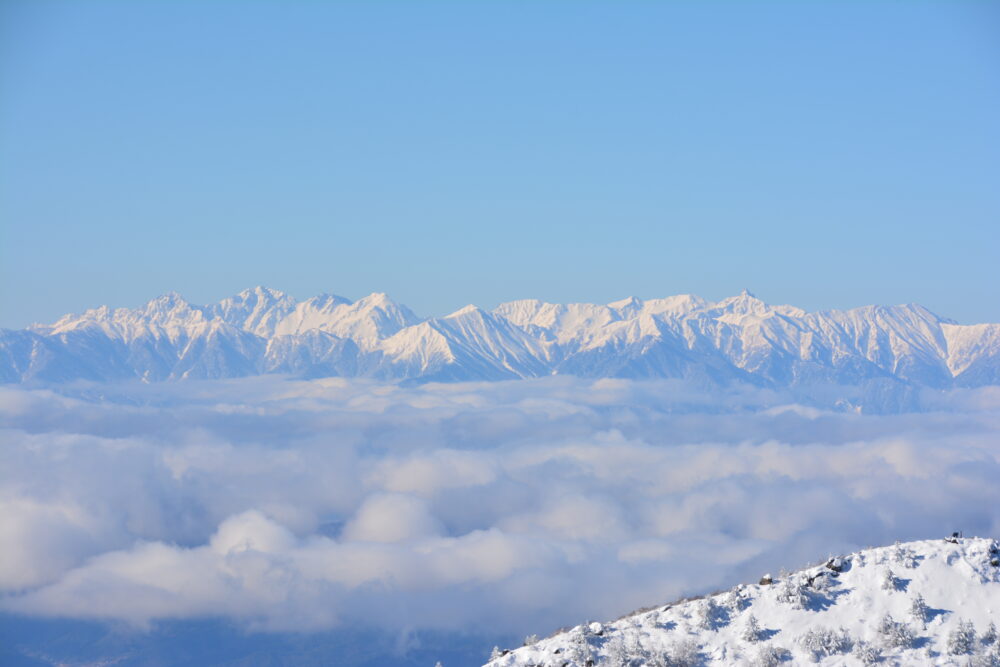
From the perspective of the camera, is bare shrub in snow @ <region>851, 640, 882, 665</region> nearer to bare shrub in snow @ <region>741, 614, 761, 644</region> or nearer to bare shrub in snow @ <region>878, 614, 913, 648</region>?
bare shrub in snow @ <region>878, 614, 913, 648</region>

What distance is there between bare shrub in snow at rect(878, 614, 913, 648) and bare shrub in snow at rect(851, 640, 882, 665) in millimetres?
688

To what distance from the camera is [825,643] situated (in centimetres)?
4234

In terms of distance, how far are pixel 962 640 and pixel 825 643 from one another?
578cm

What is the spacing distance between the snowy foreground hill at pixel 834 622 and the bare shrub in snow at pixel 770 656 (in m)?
0.06

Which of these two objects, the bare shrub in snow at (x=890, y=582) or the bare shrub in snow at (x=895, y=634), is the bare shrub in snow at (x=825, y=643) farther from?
the bare shrub in snow at (x=890, y=582)

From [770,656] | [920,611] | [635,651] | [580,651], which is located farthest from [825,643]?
[580,651]

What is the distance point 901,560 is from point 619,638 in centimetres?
1494

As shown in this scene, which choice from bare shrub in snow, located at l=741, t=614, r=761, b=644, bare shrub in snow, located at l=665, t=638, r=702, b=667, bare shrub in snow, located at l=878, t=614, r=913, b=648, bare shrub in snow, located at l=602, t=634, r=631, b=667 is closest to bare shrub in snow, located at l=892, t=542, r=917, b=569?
bare shrub in snow, located at l=878, t=614, r=913, b=648

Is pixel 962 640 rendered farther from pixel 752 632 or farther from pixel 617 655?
pixel 617 655

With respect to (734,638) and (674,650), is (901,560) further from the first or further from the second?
(674,650)

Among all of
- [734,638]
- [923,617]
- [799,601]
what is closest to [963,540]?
[923,617]

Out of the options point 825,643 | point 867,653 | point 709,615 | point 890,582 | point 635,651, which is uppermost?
point 890,582

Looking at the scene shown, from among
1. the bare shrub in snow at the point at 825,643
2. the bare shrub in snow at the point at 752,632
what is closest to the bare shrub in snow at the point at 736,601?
the bare shrub in snow at the point at 752,632

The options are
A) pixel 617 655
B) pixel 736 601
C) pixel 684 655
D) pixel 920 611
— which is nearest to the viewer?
pixel 684 655
